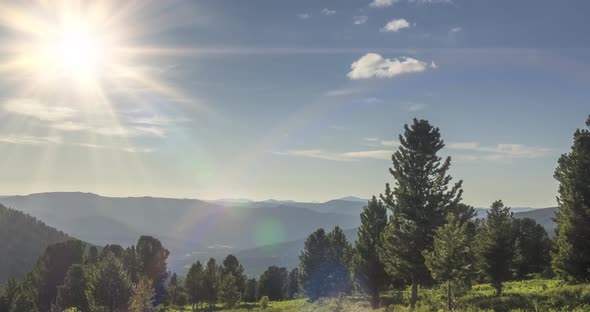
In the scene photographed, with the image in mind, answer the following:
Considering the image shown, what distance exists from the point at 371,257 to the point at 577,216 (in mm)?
19205

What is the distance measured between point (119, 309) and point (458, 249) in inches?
1427

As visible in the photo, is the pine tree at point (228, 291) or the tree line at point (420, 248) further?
the pine tree at point (228, 291)

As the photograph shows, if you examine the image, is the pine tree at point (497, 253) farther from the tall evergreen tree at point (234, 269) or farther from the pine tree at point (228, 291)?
the tall evergreen tree at point (234, 269)

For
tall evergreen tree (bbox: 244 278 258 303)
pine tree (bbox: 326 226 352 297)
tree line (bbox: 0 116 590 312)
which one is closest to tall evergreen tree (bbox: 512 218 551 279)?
tree line (bbox: 0 116 590 312)

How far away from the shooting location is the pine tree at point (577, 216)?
3453 centimetres

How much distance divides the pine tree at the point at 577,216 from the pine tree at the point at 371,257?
16405 mm

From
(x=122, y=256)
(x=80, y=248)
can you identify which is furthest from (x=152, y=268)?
(x=80, y=248)

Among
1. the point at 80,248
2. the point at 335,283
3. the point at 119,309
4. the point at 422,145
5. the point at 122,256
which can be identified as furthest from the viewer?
the point at 80,248

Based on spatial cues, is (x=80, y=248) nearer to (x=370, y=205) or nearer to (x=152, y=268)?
(x=152, y=268)

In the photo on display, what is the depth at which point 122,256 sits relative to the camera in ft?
234

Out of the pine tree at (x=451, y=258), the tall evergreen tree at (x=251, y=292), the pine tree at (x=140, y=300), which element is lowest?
the tall evergreen tree at (x=251, y=292)

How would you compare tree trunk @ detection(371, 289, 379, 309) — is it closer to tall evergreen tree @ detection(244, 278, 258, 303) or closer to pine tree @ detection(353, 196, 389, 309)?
pine tree @ detection(353, 196, 389, 309)

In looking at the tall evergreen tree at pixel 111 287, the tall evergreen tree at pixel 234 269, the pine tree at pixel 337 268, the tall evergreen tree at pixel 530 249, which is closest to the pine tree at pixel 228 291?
the tall evergreen tree at pixel 234 269

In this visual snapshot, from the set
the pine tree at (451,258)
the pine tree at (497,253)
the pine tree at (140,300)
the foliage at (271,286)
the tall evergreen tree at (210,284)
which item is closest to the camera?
the pine tree at (451,258)
